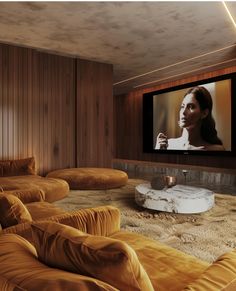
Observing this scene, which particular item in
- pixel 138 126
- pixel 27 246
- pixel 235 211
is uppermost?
pixel 138 126

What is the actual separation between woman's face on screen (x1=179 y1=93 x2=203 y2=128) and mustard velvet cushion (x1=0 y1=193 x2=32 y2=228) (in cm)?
543

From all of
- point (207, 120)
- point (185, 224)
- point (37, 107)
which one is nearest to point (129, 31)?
point (37, 107)

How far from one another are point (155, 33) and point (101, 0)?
1.28 m

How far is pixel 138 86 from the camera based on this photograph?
8.09 m

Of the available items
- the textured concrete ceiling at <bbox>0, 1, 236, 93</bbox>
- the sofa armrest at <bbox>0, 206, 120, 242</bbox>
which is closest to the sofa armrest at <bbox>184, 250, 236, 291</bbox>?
the sofa armrest at <bbox>0, 206, 120, 242</bbox>

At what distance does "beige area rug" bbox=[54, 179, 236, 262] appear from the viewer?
7.64 feet

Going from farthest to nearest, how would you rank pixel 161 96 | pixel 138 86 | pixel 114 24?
pixel 138 86
pixel 161 96
pixel 114 24

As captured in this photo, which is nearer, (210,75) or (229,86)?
(229,86)

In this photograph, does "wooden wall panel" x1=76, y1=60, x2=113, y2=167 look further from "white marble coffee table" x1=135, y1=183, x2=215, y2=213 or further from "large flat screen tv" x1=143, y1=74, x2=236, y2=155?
"white marble coffee table" x1=135, y1=183, x2=215, y2=213

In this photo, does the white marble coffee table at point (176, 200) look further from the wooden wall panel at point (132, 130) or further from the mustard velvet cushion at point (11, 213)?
the wooden wall panel at point (132, 130)

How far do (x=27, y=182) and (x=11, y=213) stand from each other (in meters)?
2.11

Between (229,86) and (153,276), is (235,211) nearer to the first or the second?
(153,276)

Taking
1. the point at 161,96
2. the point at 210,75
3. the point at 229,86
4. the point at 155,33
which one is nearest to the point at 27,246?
the point at 155,33

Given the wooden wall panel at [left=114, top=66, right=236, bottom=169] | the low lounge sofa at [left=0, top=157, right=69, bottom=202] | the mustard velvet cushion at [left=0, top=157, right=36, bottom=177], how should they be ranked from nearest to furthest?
the low lounge sofa at [left=0, top=157, right=69, bottom=202], the mustard velvet cushion at [left=0, top=157, right=36, bottom=177], the wooden wall panel at [left=114, top=66, right=236, bottom=169]
